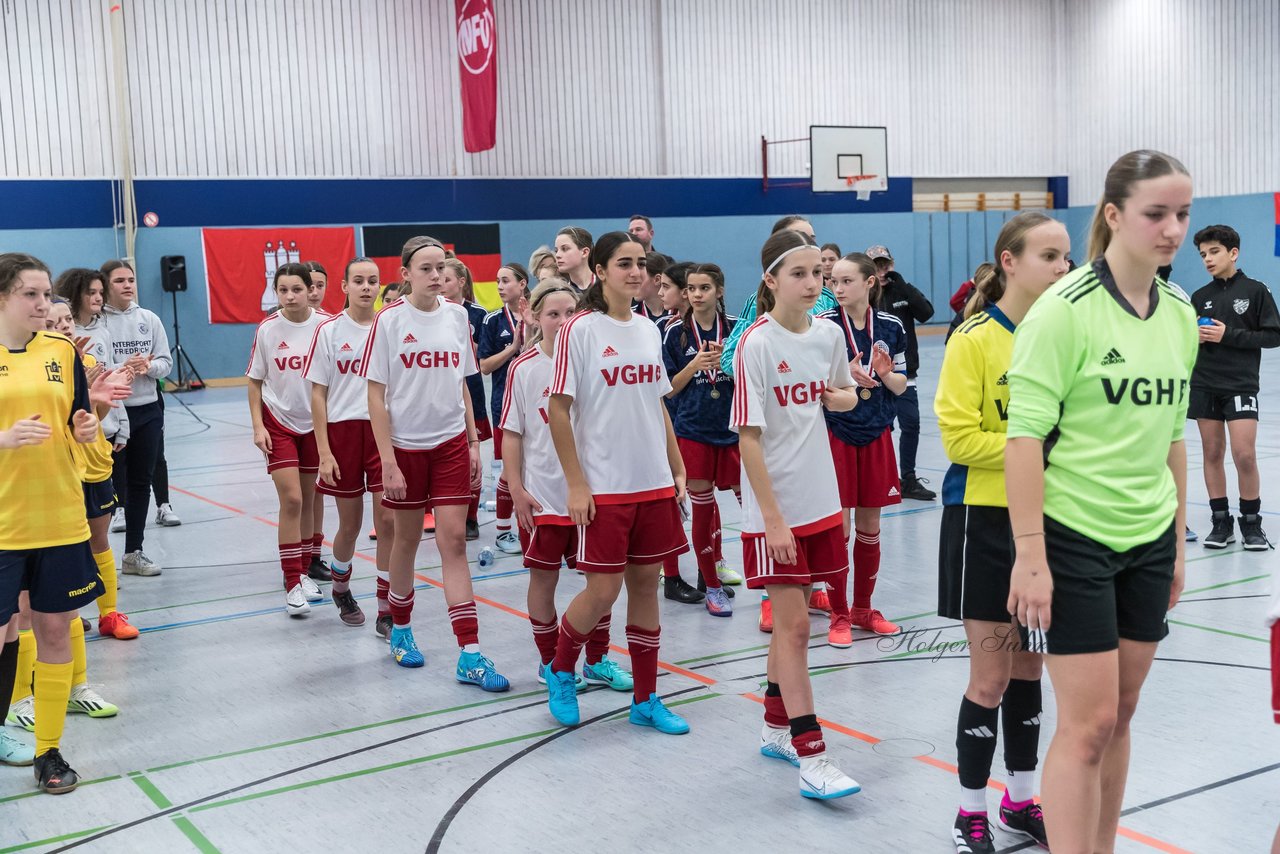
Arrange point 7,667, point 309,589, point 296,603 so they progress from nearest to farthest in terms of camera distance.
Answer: point 7,667 < point 296,603 < point 309,589

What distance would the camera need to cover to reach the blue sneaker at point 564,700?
4.45 metres

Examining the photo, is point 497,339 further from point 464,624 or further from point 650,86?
point 650,86

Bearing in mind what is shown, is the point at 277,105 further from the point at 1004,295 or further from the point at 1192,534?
the point at 1004,295

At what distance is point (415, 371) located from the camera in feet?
17.2

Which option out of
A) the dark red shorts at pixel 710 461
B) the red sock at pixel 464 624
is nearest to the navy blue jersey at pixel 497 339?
the dark red shorts at pixel 710 461

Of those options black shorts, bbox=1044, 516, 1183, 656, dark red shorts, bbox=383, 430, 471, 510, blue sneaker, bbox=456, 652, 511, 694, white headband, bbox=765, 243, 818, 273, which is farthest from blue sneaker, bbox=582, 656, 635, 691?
black shorts, bbox=1044, 516, 1183, 656

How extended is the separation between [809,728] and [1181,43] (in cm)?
2442

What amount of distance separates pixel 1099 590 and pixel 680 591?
3858mm

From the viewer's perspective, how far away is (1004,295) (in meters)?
3.27

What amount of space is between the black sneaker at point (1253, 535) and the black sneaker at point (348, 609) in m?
4.91

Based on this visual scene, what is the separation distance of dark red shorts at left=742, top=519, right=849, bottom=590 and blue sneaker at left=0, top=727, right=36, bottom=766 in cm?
261

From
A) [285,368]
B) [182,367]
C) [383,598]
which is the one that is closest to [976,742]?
[383,598]

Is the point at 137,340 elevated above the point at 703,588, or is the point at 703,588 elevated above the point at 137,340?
A: the point at 137,340

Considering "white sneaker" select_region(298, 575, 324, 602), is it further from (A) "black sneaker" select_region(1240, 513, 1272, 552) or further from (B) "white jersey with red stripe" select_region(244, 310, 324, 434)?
(A) "black sneaker" select_region(1240, 513, 1272, 552)
